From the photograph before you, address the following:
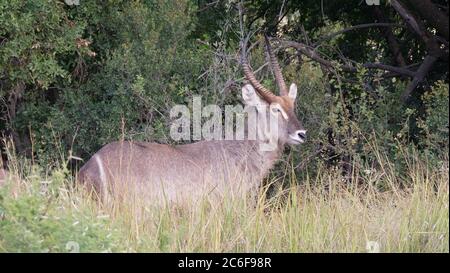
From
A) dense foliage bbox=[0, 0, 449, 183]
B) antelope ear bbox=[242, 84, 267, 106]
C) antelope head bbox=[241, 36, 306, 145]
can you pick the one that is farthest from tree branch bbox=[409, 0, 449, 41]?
antelope ear bbox=[242, 84, 267, 106]

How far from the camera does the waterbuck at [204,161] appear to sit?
7.83 metres

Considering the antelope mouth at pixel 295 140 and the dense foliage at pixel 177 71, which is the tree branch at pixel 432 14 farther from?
the antelope mouth at pixel 295 140

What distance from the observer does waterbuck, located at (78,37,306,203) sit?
7832 mm

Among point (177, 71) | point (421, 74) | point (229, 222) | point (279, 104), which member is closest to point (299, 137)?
point (279, 104)

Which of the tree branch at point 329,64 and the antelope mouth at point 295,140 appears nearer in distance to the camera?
the antelope mouth at point 295,140

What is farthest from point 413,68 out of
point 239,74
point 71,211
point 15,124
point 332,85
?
point 71,211

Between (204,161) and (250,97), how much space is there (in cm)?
96

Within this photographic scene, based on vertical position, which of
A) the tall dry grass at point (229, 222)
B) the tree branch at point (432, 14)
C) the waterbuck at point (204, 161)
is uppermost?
the tree branch at point (432, 14)

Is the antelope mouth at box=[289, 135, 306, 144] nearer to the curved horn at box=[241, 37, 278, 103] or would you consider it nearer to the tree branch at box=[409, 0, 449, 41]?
the curved horn at box=[241, 37, 278, 103]

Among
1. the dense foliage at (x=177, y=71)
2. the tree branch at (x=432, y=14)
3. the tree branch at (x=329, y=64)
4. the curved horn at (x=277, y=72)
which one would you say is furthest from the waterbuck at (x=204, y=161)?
the tree branch at (x=432, y=14)

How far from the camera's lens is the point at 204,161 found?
8.62m

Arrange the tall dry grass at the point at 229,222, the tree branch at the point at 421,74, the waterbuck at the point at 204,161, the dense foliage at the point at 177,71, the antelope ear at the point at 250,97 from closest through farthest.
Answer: the tall dry grass at the point at 229,222, the waterbuck at the point at 204,161, the antelope ear at the point at 250,97, the dense foliage at the point at 177,71, the tree branch at the point at 421,74
